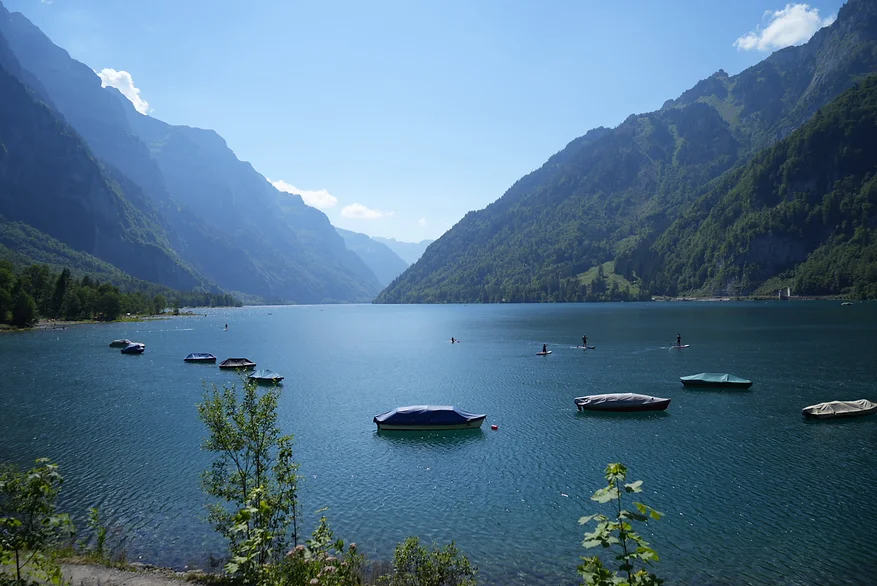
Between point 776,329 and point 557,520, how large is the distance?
485ft

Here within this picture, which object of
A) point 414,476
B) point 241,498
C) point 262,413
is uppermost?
point 262,413

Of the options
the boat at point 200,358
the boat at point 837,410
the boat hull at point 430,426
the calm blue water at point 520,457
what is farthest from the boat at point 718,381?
the boat at point 200,358

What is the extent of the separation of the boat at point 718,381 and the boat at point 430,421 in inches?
1507

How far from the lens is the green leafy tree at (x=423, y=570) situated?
22984 mm

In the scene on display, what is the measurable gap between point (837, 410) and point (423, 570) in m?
54.1

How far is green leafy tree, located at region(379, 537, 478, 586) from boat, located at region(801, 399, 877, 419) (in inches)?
1937

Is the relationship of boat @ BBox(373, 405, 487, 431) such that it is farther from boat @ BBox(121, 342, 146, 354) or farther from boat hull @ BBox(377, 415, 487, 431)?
boat @ BBox(121, 342, 146, 354)

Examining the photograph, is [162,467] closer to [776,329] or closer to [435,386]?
[435,386]

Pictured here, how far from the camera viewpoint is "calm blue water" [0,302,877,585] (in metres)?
29.0

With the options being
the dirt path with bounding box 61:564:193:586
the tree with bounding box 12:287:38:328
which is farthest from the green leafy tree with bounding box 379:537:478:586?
the tree with bounding box 12:287:38:328

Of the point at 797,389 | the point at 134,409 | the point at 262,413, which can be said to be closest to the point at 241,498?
the point at 262,413

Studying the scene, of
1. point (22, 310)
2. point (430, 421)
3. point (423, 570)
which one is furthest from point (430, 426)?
point (22, 310)

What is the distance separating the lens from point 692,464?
42.4 meters

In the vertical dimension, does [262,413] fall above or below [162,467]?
above
